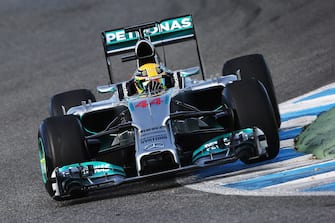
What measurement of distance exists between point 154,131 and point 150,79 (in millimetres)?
1367

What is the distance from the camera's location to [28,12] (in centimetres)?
2303

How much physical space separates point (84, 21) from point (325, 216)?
49.4 ft

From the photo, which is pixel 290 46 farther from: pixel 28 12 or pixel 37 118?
pixel 28 12

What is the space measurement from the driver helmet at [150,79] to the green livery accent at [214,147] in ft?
4.67

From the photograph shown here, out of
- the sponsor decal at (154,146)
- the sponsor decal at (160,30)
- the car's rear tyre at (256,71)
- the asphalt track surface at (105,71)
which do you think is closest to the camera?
the asphalt track surface at (105,71)

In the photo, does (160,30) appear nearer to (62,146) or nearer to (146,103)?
(146,103)

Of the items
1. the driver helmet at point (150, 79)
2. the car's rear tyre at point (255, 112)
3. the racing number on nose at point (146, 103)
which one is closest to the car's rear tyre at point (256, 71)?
the driver helmet at point (150, 79)

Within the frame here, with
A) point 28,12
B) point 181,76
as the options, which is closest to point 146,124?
point 181,76

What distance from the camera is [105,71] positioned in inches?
693

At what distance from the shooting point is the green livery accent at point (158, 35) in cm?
1147

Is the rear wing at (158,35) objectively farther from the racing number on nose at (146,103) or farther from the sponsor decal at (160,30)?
the racing number on nose at (146,103)

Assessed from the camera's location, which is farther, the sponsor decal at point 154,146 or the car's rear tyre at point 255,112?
the car's rear tyre at point 255,112

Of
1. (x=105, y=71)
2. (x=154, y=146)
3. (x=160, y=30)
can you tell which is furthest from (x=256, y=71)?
(x=105, y=71)

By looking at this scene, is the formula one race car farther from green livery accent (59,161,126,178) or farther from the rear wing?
the rear wing
